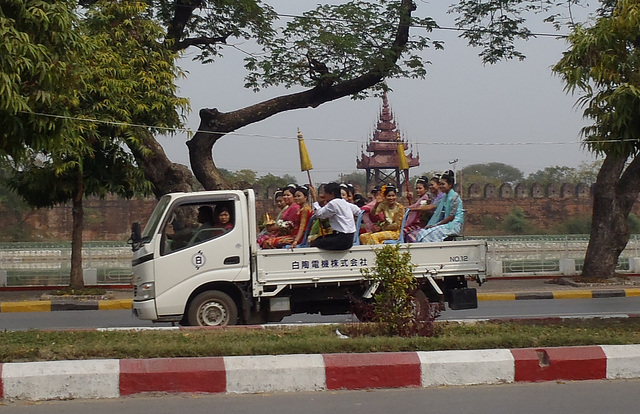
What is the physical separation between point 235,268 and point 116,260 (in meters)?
9.25

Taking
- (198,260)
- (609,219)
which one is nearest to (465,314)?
(198,260)

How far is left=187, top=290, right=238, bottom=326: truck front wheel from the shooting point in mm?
9320

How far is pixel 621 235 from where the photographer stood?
57.6 feet

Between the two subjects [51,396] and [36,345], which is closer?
[51,396]

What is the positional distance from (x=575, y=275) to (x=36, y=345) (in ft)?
47.9

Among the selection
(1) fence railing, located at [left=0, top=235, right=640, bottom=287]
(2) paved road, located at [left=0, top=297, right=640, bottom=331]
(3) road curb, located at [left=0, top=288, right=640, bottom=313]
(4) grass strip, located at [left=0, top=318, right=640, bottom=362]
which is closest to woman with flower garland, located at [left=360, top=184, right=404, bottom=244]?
(2) paved road, located at [left=0, top=297, right=640, bottom=331]

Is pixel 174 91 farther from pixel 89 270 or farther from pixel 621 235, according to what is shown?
pixel 621 235

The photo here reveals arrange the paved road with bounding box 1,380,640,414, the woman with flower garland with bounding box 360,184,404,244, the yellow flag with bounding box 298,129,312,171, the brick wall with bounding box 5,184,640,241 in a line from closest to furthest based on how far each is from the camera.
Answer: the paved road with bounding box 1,380,640,414
the woman with flower garland with bounding box 360,184,404,244
the yellow flag with bounding box 298,129,312,171
the brick wall with bounding box 5,184,640,241

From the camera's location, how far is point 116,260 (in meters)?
18.0

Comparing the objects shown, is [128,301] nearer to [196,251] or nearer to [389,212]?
[196,251]

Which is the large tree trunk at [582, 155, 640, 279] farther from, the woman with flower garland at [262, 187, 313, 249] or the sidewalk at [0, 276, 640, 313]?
the woman with flower garland at [262, 187, 313, 249]

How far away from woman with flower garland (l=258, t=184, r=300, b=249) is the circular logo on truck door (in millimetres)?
961

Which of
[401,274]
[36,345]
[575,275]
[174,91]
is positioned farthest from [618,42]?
[575,275]

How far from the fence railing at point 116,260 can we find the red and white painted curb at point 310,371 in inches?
432
